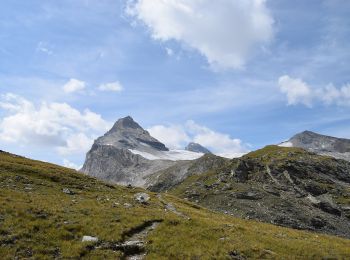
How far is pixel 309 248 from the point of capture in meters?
38.2

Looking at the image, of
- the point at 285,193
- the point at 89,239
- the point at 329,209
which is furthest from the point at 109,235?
the point at 285,193

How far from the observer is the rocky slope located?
10675 cm

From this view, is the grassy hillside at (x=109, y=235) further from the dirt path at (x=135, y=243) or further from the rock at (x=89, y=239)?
the rock at (x=89, y=239)

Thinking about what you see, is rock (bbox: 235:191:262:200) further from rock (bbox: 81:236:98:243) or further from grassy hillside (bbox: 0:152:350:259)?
rock (bbox: 81:236:98:243)

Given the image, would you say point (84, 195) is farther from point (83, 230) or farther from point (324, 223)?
point (324, 223)

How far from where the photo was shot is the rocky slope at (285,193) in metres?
107

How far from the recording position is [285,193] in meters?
135

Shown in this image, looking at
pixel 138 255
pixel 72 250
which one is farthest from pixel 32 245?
pixel 138 255

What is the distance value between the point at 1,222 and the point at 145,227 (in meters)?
13.0

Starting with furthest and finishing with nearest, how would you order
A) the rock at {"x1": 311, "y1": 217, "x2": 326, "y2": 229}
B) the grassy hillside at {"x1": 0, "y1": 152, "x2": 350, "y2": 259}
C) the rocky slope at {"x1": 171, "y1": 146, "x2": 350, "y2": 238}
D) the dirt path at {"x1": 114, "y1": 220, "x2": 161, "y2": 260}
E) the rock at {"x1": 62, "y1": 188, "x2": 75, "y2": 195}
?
the rocky slope at {"x1": 171, "y1": 146, "x2": 350, "y2": 238}
the rock at {"x1": 311, "y1": 217, "x2": 326, "y2": 229}
the rock at {"x1": 62, "y1": 188, "x2": 75, "y2": 195}
the dirt path at {"x1": 114, "y1": 220, "x2": 161, "y2": 260}
the grassy hillside at {"x1": 0, "y1": 152, "x2": 350, "y2": 259}

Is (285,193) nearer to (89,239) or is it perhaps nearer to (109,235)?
(109,235)

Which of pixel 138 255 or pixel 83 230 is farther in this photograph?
pixel 83 230

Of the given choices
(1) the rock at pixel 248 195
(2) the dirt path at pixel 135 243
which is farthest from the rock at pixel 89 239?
(1) the rock at pixel 248 195

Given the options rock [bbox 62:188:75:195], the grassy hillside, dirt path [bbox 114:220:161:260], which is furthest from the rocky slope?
dirt path [bbox 114:220:161:260]
